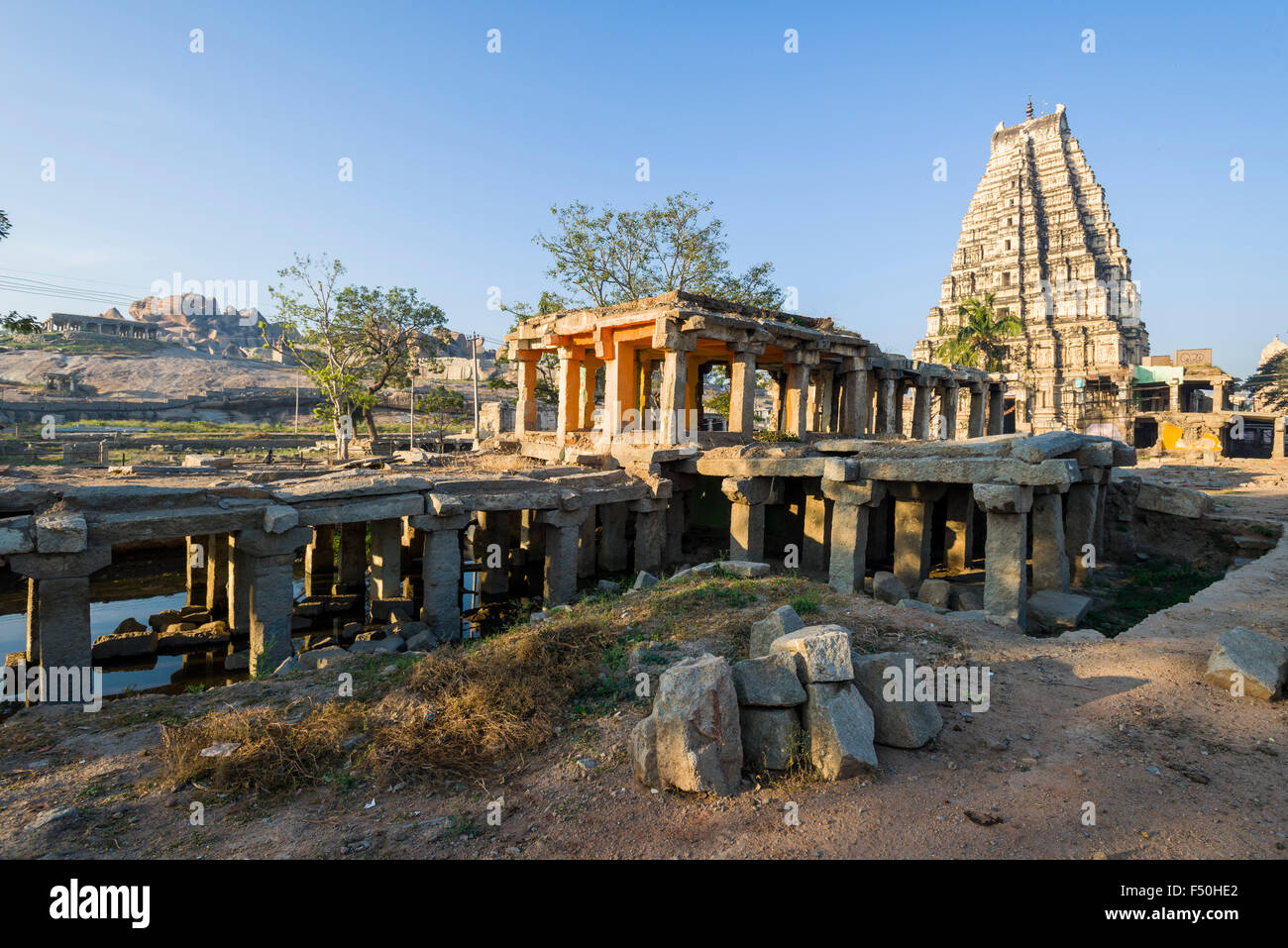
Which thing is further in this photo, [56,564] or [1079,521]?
[1079,521]

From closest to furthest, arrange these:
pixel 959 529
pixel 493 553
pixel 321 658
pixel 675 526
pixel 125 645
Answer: pixel 321 658 < pixel 125 645 < pixel 493 553 < pixel 959 529 < pixel 675 526

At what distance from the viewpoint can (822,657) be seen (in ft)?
15.1

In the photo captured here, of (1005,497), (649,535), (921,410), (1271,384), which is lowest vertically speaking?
(649,535)

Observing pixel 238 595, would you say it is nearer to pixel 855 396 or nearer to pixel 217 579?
pixel 217 579

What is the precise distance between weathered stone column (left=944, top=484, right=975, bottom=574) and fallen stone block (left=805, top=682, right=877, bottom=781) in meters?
11.2

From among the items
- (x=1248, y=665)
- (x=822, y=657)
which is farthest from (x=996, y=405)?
(x=822, y=657)

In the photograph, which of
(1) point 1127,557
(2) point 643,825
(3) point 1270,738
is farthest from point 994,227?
(2) point 643,825

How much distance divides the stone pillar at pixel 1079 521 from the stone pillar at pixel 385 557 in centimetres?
1275

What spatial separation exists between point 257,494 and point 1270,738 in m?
11.4

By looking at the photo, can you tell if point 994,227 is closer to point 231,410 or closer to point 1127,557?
point 1127,557

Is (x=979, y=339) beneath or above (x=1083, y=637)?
above

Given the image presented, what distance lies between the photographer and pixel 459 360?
6625 centimetres

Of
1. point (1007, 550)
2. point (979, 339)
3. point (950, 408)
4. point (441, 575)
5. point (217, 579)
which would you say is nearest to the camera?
point (1007, 550)

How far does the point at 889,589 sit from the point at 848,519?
4.71ft
